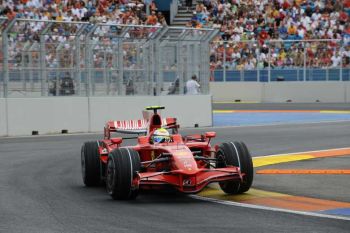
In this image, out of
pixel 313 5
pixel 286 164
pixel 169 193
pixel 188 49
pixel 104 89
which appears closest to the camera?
pixel 169 193

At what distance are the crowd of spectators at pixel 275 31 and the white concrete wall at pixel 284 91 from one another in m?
1.31

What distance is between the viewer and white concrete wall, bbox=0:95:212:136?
21812 mm

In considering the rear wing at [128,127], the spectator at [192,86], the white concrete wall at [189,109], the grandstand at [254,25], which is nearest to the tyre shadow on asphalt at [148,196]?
the rear wing at [128,127]

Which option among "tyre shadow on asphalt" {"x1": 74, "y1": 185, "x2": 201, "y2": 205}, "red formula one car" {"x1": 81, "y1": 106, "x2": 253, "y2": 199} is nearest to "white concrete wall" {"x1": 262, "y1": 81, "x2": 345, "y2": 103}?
"red formula one car" {"x1": 81, "y1": 106, "x2": 253, "y2": 199}

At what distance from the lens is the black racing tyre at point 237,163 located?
11086mm

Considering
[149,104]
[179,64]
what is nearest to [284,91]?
[179,64]

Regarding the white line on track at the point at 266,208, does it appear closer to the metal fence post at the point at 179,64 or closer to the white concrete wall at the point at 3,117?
the white concrete wall at the point at 3,117

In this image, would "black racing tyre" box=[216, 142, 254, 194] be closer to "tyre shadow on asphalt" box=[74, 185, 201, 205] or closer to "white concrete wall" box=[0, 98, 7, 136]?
"tyre shadow on asphalt" box=[74, 185, 201, 205]

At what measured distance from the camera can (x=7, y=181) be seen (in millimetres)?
12992

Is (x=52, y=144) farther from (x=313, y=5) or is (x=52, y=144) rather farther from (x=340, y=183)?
(x=313, y=5)

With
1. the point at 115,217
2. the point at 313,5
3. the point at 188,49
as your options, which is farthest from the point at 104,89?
the point at 313,5

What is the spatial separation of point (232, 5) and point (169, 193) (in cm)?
3265

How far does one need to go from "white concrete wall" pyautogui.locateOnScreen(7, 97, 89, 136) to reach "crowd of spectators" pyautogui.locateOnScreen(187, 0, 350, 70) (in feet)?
48.5

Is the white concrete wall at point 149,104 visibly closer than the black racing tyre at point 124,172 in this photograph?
No
